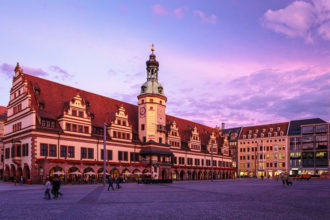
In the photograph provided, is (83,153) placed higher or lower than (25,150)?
lower

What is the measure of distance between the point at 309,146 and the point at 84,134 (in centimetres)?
8760

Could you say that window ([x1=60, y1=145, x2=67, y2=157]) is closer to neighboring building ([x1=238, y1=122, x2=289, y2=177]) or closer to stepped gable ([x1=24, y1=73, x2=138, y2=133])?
stepped gable ([x1=24, y1=73, x2=138, y2=133])

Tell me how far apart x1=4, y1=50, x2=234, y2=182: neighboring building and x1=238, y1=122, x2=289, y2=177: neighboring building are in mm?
50263

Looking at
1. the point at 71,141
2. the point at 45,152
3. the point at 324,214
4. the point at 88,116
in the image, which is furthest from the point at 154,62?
the point at 324,214

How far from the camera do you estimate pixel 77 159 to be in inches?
2411

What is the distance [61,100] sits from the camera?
63719 millimetres

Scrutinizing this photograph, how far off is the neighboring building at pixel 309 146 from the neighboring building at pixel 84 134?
50943 mm

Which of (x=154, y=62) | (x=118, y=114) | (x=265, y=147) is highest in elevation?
(x=154, y=62)

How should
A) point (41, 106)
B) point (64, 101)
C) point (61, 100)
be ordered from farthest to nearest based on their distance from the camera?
point (64, 101) → point (61, 100) → point (41, 106)

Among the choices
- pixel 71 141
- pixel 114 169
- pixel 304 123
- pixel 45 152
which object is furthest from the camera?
pixel 304 123

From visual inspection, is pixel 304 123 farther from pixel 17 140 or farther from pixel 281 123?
pixel 17 140

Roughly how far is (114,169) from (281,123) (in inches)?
3393

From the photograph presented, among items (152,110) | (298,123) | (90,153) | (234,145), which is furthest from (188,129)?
(298,123)

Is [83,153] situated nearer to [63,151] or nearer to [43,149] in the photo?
[63,151]
